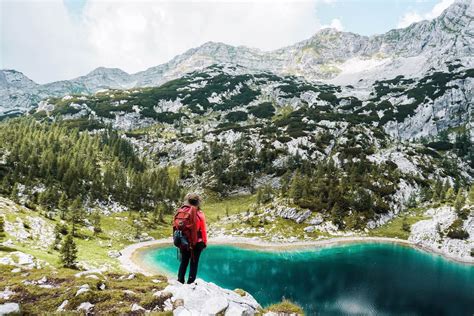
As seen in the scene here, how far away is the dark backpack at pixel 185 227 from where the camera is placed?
14258mm

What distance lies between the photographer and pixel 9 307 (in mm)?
12664

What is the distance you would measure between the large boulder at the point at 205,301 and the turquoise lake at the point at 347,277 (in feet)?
107

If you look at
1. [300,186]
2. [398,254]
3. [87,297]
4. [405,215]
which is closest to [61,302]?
[87,297]

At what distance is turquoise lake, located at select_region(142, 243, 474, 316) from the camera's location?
A: 157 feet

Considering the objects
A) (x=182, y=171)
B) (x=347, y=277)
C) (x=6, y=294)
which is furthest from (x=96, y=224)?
(x=182, y=171)

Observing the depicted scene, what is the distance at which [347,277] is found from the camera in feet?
206

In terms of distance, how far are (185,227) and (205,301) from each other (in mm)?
3331

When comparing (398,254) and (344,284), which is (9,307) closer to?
(344,284)

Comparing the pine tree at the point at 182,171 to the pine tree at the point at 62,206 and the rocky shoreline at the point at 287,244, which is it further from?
the pine tree at the point at 62,206

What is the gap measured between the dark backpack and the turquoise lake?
1389 inches

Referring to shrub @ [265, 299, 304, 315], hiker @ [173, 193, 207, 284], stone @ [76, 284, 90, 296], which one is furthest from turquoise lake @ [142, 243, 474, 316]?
hiker @ [173, 193, 207, 284]

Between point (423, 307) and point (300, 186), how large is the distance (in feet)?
218

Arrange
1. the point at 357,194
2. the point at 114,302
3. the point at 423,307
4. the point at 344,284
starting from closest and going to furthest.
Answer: the point at 114,302 < the point at 423,307 < the point at 344,284 < the point at 357,194

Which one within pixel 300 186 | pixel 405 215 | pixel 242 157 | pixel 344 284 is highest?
pixel 242 157
